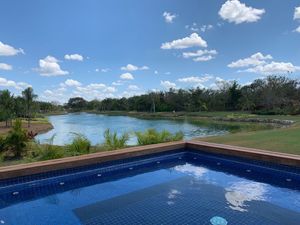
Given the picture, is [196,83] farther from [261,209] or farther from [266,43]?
[261,209]

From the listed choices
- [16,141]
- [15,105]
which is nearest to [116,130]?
[16,141]

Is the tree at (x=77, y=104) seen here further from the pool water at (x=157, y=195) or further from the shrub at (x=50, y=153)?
the pool water at (x=157, y=195)

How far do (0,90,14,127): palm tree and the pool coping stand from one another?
91.9ft

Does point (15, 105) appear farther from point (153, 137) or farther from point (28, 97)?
point (153, 137)

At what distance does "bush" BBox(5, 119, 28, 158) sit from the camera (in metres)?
6.89

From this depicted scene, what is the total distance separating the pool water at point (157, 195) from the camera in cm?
342

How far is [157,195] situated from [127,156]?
182 centimetres

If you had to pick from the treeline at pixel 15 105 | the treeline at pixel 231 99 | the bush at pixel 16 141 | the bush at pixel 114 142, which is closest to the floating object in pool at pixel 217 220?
the bush at pixel 114 142

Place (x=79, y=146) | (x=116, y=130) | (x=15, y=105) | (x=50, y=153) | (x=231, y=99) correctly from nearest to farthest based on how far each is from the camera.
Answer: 1. (x=50, y=153)
2. (x=79, y=146)
3. (x=116, y=130)
4. (x=15, y=105)
5. (x=231, y=99)

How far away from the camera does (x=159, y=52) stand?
26688 millimetres

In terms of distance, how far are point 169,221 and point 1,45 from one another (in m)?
16.8

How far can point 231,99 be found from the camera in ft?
144

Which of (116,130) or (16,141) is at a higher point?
(16,141)

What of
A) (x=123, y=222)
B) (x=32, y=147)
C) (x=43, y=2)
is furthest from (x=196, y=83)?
(x=123, y=222)
